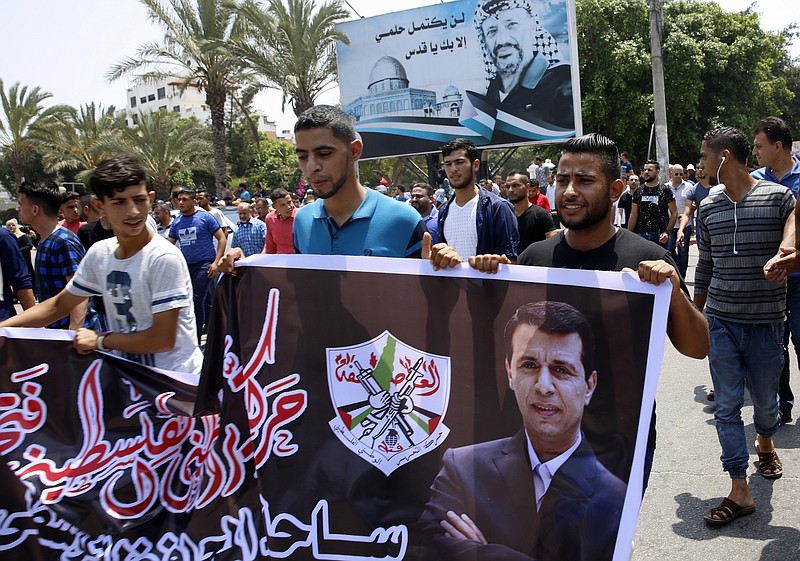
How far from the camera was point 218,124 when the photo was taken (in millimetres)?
23859

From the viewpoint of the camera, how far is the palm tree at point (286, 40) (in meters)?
22.0

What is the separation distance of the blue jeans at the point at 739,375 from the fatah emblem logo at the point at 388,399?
1895 mm

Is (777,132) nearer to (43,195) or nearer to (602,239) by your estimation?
(602,239)

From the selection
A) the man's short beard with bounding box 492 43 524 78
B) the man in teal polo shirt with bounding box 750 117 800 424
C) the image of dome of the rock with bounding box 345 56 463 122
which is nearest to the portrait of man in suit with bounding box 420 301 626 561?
the man in teal polo shirt with bounding box 750 117 800 424

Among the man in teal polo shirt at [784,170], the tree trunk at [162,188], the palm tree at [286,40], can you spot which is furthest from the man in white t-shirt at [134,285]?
the tree trunk at [162,188]

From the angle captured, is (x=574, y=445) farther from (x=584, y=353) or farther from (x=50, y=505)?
(x=50, y=505)

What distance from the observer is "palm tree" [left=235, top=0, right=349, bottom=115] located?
2198 centimetres

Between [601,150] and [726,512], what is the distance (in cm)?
219

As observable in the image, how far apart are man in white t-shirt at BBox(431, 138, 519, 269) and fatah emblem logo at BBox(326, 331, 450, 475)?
226cm

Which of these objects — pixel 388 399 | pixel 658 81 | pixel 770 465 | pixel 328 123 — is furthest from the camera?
pixel 658 81

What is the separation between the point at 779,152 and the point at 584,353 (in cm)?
311

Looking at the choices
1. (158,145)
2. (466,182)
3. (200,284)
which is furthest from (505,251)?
(158,145)

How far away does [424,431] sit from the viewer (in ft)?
8.33

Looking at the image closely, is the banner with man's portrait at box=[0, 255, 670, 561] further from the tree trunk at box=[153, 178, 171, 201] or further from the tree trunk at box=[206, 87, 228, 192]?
the tree trunk at box=[153, 178, 171, 201]
